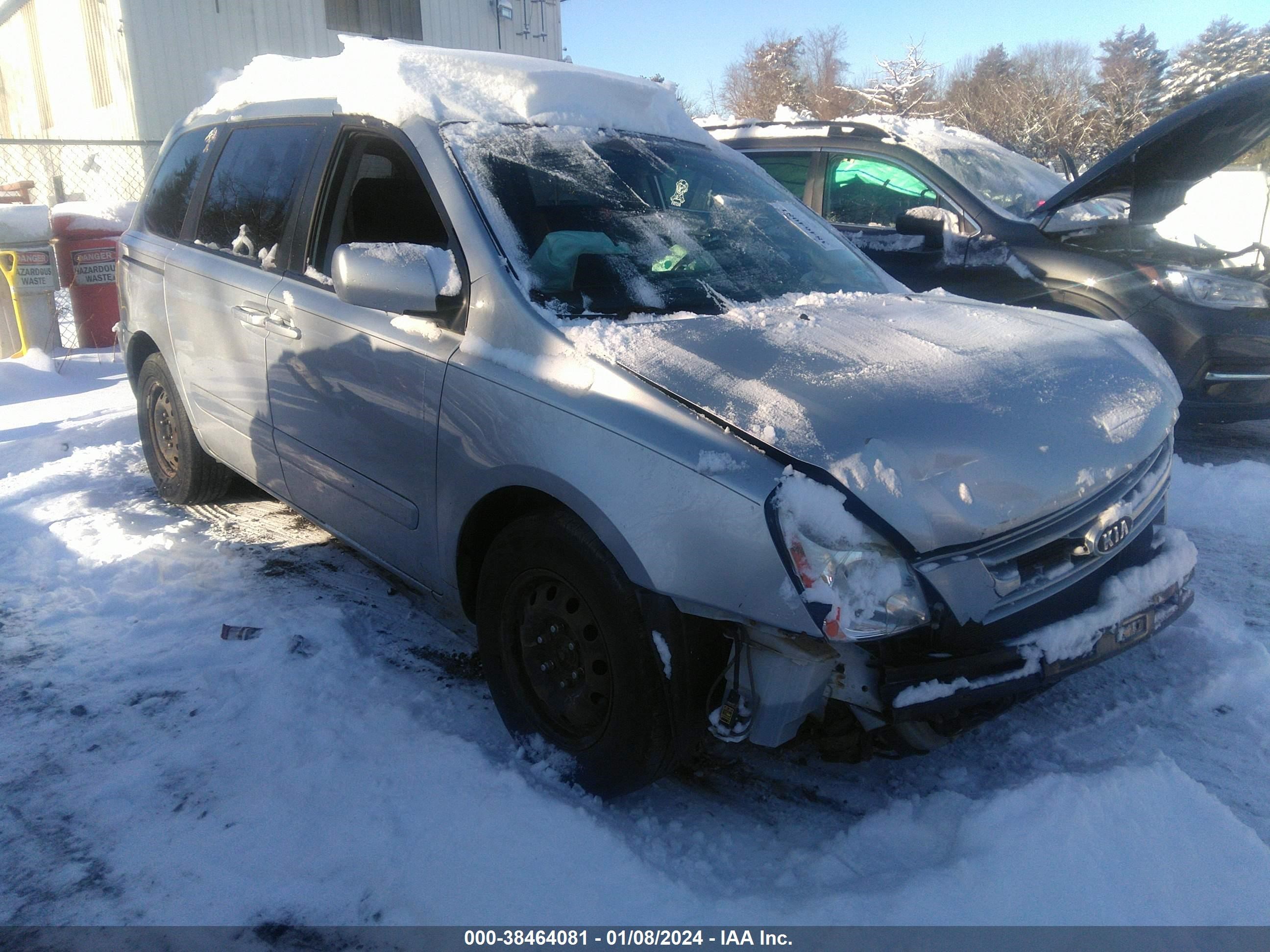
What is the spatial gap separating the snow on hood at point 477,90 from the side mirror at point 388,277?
1.89 feet

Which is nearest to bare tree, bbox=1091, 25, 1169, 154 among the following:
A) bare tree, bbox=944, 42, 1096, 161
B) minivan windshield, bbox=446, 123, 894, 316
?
bare tree, bbox=944, 42, 1096, 161

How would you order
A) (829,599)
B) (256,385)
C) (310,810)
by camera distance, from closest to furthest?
(829,599), (310,810), (256,385)

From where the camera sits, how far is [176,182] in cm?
427

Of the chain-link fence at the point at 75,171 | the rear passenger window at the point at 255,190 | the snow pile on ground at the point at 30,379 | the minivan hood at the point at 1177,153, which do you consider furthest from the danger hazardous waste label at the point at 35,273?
the minivan hood at the point at 1177,153

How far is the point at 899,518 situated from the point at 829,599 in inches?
9.2

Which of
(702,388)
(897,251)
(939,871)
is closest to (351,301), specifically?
(702,388)

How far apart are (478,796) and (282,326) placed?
1863 millimetres

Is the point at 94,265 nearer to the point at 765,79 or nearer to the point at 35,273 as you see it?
the point at 35,273

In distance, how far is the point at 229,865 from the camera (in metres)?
2.17

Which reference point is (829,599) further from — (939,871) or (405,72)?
(405,72)

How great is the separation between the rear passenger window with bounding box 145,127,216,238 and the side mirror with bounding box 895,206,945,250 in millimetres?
3573

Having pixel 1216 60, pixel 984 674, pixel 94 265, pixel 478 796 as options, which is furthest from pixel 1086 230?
pixel 1216 60

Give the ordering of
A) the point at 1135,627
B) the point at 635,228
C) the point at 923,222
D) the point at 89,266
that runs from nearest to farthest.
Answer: the point at 1135,627 → the point at 635,228 → the point at 923,222 → the point at 89,266

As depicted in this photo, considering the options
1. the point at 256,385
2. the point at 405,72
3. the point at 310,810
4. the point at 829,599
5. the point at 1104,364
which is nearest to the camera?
the point at 829,599
